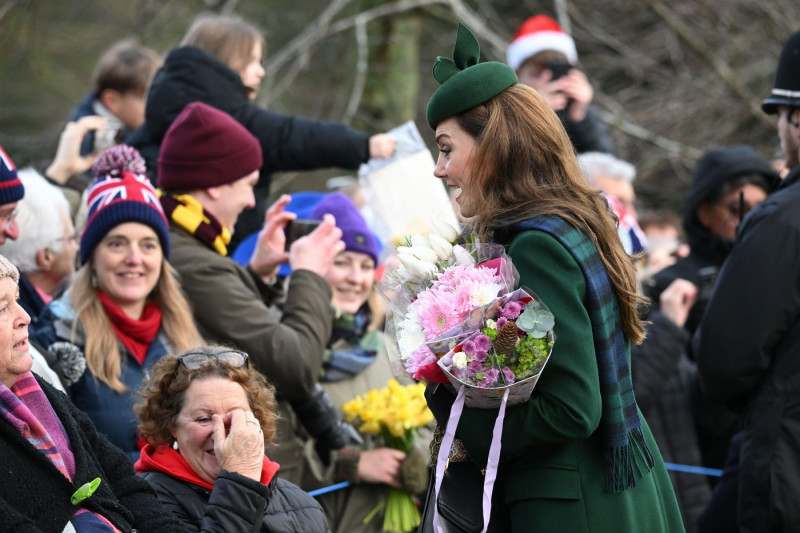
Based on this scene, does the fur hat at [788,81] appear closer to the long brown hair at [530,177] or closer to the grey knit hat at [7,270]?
the long brown hair at [530,177]

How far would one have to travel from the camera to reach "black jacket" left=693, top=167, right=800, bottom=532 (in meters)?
4.10

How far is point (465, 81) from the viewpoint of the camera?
9.93 feet

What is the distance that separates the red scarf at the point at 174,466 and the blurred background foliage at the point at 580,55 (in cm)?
607

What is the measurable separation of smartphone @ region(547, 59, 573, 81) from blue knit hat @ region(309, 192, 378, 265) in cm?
167

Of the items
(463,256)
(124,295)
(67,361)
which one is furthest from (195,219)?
(463,256)

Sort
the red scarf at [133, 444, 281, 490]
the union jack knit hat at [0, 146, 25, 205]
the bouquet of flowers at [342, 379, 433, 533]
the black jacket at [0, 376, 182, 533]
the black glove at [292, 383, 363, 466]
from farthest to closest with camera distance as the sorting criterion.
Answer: the bouquet of flowers at [342, 379, 433, 533] < the black glove at [292, 383, 363, 466] < the union jack knit hat at [0, 146, 25, 205] < the red scarf at [133, 444, 281, 490] < the black jacket at [0, 376, 182, 533]

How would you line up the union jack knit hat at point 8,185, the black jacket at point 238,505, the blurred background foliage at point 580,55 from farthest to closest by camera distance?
the blurred background foliage at point 580,55 < the union jack knit hat at point 8,185 < the black jacket at point 238,505

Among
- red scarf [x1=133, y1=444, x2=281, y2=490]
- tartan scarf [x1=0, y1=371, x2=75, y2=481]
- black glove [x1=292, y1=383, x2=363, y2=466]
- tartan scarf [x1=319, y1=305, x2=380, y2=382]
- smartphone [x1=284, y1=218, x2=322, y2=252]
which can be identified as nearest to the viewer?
tartan scarf [x1=0, y1=371, x2=75, y2=481]

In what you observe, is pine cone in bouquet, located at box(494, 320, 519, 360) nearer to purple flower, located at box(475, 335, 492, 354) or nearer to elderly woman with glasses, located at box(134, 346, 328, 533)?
purple flower, located at box(475, 335, 492, 354)

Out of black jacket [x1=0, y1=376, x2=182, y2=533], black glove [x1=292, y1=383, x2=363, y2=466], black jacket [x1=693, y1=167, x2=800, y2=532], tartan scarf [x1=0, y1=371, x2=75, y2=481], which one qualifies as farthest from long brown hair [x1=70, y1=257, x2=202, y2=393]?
black jacket [x1=693, y1=167, x2=800, y2=532]

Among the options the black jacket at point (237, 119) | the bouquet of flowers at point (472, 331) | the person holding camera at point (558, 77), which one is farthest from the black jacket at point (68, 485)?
the person holding camera at point (558, 77)

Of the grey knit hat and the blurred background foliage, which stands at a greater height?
the grey knit hat

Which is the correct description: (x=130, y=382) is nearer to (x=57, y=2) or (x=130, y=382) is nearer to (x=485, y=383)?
(x=485, y=383)

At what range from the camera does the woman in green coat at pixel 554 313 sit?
2.82 meters
